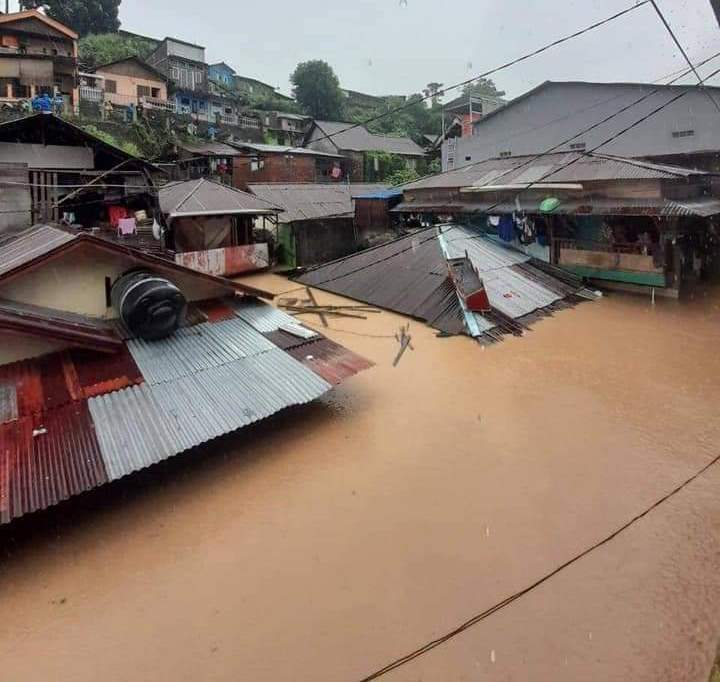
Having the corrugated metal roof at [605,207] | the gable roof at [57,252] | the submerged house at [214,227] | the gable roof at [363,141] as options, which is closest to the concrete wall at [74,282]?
the gable roof at [57,252]

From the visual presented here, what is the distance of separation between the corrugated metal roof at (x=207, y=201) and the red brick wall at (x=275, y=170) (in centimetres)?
929

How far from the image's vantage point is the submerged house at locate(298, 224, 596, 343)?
13.1 metres

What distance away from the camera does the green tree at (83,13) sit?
1481 inches

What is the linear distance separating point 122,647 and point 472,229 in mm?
17640

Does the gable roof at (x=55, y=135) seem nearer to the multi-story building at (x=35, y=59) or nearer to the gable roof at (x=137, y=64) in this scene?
the multi-story building at (x=35, y=59)

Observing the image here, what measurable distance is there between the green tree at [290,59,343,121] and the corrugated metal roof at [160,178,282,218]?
2894 centimetres

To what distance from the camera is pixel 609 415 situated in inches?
333

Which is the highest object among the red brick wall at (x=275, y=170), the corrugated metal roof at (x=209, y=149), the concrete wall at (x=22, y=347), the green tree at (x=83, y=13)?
the green tree at (x=83, y=13)

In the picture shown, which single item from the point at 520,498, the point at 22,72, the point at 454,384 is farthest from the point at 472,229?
the point at 22,72

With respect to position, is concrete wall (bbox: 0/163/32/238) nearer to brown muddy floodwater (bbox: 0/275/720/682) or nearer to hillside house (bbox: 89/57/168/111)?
brown muddy floodwater (bbox: 0/275/720/682)

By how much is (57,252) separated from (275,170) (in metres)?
26.5

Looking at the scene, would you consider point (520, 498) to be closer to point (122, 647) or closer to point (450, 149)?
point (122, 647)

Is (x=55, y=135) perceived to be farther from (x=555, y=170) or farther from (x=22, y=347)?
(x=555, y=170)

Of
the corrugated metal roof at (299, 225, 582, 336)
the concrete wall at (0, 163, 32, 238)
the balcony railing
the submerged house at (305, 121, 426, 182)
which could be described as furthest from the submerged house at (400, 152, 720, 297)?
the balcony railing
